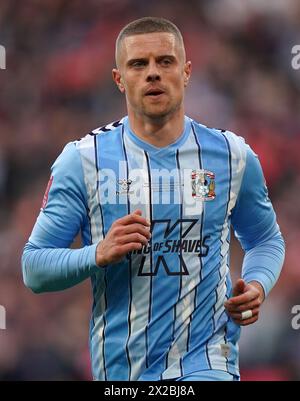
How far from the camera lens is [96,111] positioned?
21.2ft

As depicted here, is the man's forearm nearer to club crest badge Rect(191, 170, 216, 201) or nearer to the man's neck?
club crest badge Rect(191, 170, 216, 201)

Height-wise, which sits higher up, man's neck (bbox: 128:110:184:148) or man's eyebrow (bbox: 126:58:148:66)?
man's eyebrow (bbox: 126:58:148:66)

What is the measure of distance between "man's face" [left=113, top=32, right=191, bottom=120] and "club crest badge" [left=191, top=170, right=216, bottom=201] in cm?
28

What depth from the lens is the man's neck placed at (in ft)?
12.1

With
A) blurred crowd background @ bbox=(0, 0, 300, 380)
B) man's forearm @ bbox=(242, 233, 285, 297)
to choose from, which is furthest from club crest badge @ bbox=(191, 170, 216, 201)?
blurred crowd background @ bbox=(0, 0, 300, 380)

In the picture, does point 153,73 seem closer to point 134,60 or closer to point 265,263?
point 134,60

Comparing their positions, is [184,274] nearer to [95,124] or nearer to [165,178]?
[165,178]

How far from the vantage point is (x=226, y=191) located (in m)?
3.71

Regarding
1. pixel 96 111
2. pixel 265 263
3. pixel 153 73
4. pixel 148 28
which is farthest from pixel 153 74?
pixel 96 111

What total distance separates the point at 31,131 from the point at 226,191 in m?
3.03

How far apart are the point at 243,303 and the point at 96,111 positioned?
3233 millimetres
